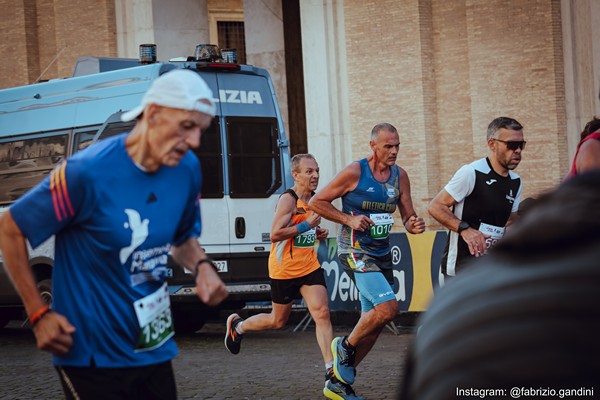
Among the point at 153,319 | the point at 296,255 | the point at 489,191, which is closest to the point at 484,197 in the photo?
the point at 489,191

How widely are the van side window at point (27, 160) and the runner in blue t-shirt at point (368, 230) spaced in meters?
6.11

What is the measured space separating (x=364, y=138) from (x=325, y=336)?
16.0 meters

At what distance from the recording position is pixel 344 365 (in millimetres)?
8852

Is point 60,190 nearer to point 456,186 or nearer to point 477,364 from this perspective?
point 477,364

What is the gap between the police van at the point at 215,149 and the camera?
1405cm

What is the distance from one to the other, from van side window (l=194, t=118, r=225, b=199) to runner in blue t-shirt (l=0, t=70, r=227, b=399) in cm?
993

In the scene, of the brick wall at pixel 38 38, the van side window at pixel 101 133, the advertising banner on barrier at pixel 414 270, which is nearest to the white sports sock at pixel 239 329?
the advertising banner on barrier at pixel 414 270

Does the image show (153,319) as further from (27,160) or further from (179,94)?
(27,160)

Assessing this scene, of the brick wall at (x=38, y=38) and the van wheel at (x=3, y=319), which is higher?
the brick wall at (x=38, y=38)

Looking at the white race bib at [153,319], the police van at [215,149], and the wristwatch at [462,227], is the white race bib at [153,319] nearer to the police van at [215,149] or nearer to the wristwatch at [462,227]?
the wristwatch at [462,227]

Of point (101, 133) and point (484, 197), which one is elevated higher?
point (101, 133)

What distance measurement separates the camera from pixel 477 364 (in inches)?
62.9

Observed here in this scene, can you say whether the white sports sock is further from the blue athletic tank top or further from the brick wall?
the brick wall

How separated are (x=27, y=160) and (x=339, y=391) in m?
7.38
